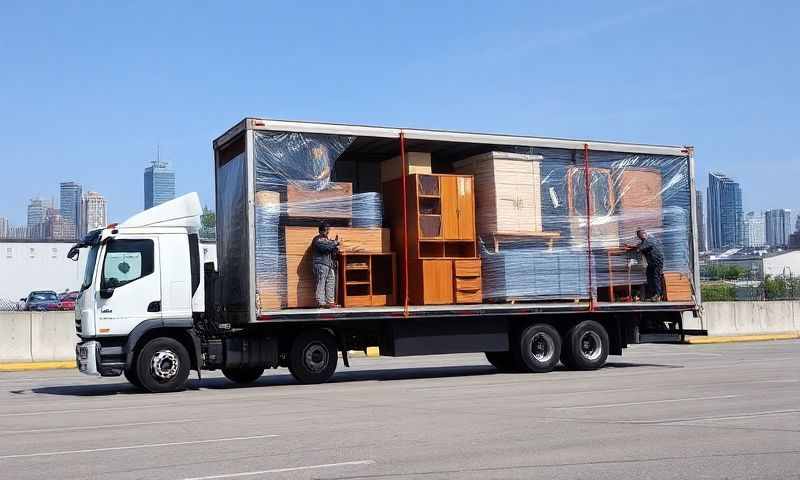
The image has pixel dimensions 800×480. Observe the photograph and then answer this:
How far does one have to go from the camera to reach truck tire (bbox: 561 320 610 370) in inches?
781

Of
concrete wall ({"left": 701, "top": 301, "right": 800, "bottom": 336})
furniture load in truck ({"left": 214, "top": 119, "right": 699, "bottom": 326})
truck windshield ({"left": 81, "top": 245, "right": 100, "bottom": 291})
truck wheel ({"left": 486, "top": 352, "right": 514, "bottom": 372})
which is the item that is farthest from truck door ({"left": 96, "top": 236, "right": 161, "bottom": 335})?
concrete wall ({"left": 701, "top": 301, "right": 800, "bottom": 336})

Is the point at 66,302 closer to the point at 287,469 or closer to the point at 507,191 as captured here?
the point at 507,191

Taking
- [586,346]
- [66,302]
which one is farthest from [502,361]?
[66,302]

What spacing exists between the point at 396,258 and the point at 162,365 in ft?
15.2

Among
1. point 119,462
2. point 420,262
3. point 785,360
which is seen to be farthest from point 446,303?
point 119,462

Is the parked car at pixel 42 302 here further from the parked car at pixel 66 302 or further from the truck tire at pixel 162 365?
the truck tire at pixel 162 365

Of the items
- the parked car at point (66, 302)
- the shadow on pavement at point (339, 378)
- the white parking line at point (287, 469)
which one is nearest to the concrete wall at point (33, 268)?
the parked car at point (66, 302)

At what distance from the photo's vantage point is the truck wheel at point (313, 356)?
17422 millimetres

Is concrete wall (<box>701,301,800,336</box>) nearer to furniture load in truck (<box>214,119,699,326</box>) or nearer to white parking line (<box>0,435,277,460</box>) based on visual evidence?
furniture load in truck (<box>214,119,699,326</box>)

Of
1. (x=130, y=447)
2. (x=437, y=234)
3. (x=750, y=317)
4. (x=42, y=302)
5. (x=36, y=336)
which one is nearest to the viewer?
(x=130, y=447)

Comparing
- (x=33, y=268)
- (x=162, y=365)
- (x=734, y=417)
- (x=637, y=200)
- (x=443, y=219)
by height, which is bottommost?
(x=734, y=417)

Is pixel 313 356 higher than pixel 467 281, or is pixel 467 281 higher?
pixel 467 281

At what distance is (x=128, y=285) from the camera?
16.5m

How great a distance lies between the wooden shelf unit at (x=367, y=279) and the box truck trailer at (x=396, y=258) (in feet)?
0.09
